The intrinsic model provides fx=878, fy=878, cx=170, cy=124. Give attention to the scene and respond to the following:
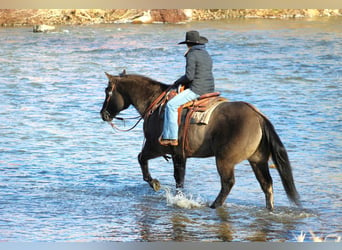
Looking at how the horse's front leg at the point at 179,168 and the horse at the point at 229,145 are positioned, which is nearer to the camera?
the horse at the point at 229,145

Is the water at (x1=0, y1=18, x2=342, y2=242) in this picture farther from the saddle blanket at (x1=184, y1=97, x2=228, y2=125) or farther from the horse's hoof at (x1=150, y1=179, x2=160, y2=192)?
the saddle blanket at (x1=184, y1=97, x2=228, y2=125)

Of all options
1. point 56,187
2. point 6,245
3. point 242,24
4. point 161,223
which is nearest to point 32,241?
point 6,245

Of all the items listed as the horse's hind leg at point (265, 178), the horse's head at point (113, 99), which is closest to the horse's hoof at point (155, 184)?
the horse's head at point (113, 99)

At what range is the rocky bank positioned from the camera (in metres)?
8.91

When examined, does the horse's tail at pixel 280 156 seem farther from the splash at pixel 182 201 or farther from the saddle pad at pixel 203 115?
the splash at pixel 182 201

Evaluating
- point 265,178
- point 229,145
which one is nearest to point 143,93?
point 229,145

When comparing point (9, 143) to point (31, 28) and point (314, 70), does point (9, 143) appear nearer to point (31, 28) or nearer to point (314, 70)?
point (31, 28)

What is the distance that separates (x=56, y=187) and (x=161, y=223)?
4.74 ft

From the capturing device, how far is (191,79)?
6746 mm

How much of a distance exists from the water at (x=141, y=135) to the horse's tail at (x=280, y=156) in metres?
0.19

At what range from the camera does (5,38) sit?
9.27 m

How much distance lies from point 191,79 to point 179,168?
79cm

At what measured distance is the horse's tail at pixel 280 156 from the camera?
251 inches

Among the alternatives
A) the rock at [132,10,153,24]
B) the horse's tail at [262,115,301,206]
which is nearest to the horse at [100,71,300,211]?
the horse's tail at [262,115,301,206]
